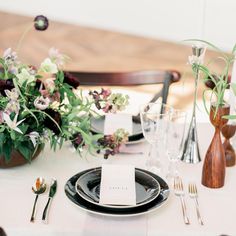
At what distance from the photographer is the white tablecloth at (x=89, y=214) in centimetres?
114

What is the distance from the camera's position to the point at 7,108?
4.12 ft

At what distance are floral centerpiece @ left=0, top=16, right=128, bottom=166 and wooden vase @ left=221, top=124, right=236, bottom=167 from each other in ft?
1.02

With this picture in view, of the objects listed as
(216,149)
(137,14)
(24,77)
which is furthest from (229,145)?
(137,14)

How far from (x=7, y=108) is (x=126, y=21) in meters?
1.28

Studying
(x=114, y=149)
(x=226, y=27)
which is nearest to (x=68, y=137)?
(x=114, y=149)

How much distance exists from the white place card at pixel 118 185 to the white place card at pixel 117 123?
0.21m

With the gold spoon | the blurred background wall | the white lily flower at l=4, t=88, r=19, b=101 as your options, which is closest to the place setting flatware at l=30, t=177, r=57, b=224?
the gold spoon

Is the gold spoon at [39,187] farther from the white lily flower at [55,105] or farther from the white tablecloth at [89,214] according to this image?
the white lily flower at [55,105]

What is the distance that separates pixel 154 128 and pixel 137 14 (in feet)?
3.73

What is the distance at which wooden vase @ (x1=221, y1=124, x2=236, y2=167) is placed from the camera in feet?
4.76

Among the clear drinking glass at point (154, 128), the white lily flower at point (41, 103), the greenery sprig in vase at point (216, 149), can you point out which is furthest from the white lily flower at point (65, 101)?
the greenery sprig in vase at point (216, 149)

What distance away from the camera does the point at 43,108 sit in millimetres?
1272

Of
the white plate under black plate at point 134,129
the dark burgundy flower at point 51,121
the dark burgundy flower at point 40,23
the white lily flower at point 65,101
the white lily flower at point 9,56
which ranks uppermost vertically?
the dark burgundy flower at point 40,23

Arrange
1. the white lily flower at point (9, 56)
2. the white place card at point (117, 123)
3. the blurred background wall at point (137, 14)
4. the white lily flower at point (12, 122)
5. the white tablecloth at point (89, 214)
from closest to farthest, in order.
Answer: the white tablecloth at point (89, 214), the white lily flower at point (12, 122), the white lily flower at point (9, 56), the white place card at point (117, 123), the blurred background wall at point (137, 14)
